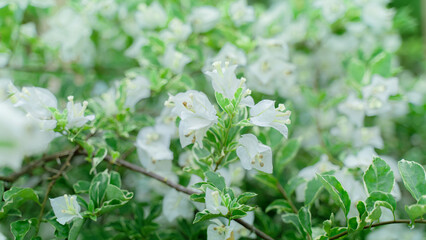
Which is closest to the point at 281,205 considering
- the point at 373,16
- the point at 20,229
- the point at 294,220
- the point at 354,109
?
the point at 294,220

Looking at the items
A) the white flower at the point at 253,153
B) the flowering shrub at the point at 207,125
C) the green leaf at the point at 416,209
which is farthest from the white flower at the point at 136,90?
the green leaf at the point at 416,209

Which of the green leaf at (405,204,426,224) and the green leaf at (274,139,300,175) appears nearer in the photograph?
the green leaf at (405,204,426,224)

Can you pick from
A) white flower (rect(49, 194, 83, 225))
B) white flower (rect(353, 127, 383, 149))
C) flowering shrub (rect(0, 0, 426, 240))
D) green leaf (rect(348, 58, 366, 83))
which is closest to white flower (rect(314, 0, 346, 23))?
flowering shrub (rect(0, 0, 426, 240))

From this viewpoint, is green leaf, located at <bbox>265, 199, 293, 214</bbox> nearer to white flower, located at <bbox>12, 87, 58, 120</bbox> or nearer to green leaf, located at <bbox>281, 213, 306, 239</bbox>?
green leaf, located at <bbox>281, 213, 306, 239</bbox>

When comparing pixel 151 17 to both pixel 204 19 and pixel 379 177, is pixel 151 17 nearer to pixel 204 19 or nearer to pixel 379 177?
pixel 204 19

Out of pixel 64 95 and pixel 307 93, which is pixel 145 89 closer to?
pixel 64 95

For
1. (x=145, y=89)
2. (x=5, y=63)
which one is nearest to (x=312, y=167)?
(x=145, y=89)
